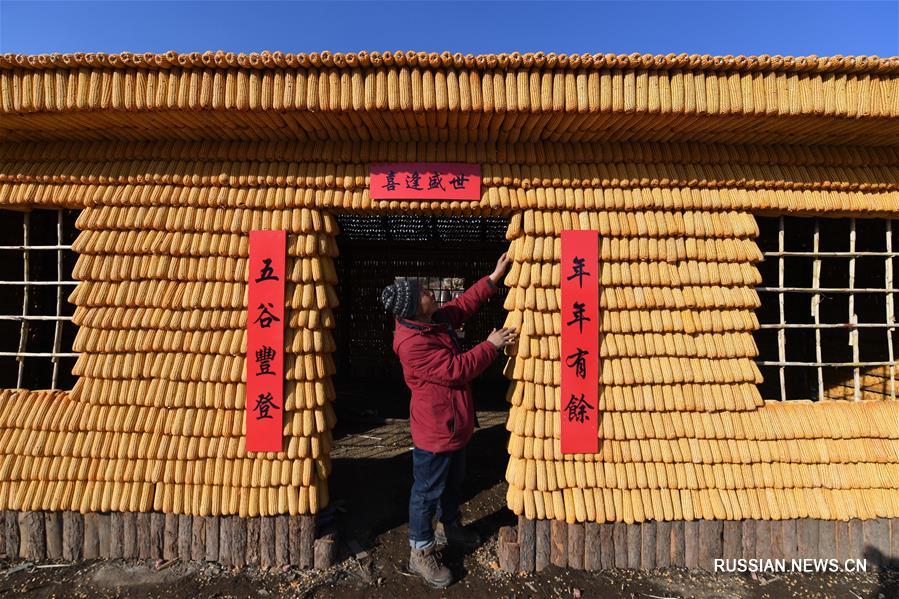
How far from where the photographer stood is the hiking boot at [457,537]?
3705mm

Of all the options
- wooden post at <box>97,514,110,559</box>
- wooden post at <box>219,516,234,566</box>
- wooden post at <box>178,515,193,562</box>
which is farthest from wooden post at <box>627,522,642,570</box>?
wooden post at <box>97,514,110,559</box>

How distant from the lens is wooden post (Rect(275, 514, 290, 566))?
3.51m

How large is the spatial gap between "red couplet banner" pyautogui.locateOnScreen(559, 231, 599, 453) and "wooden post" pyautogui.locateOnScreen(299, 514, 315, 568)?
2.33 meters

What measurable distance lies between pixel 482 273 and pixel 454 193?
6.47 meters

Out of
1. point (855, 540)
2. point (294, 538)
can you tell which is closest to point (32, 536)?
point (294, 538)

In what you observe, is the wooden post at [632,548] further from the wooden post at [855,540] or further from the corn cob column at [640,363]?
the wooden post at [855,540]

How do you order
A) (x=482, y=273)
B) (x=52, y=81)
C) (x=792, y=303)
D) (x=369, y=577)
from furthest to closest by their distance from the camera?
(x=482, y=273) → (x=792, y=303) → (x=369, y=577) → (x=52, y=81)

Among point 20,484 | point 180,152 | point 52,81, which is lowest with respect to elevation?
point 20,484

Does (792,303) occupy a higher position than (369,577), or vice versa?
(792,303)

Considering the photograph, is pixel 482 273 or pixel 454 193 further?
pixel 482 273

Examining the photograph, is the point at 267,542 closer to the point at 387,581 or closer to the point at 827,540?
the point at 387,581

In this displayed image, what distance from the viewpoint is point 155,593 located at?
10.6 ft

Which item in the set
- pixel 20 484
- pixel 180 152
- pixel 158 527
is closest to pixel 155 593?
pixel 158 527

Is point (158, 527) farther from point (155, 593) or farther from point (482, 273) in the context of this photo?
point (482, 273)
